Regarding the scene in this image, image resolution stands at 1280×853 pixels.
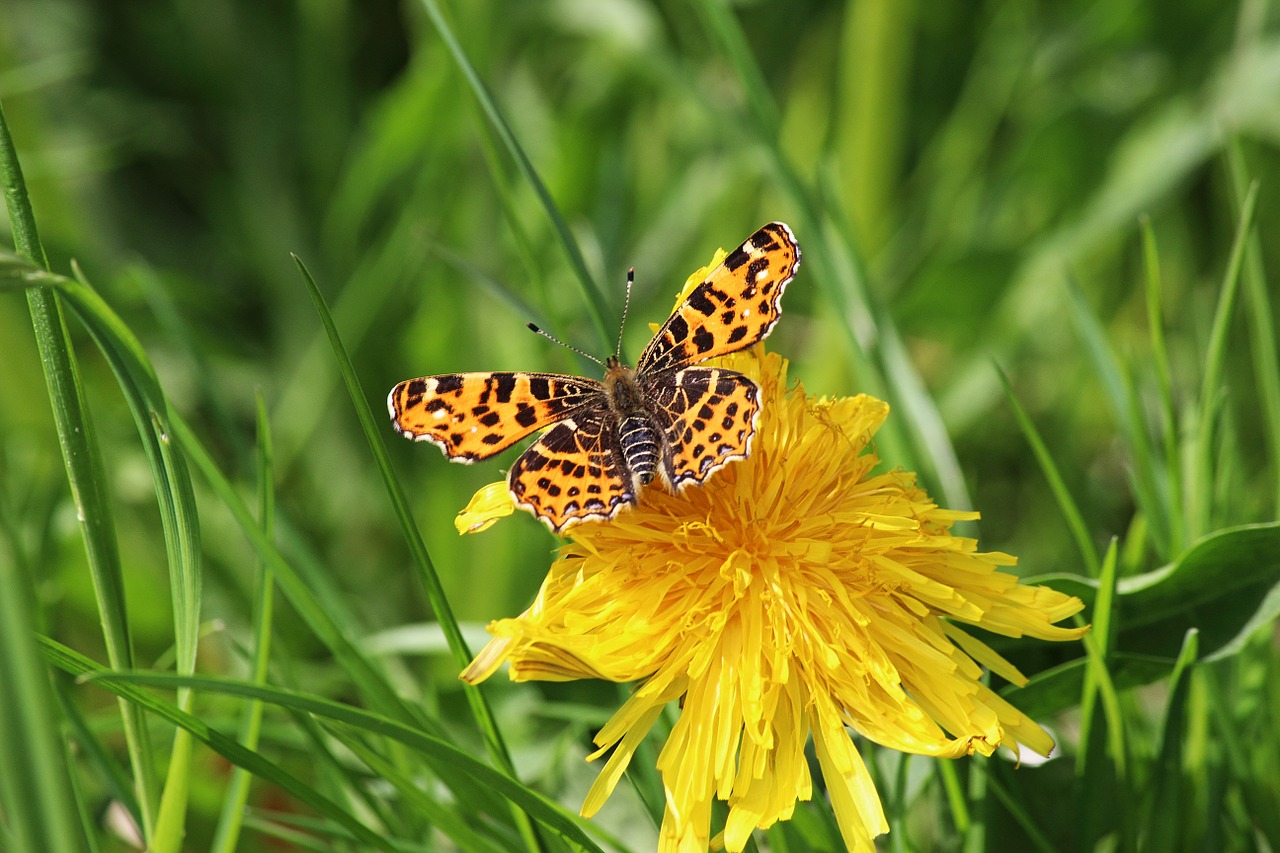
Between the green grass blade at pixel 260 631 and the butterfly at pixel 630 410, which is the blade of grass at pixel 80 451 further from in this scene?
the butterfly at pixel 630 410

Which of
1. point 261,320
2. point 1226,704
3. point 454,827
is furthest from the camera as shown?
point 261,320

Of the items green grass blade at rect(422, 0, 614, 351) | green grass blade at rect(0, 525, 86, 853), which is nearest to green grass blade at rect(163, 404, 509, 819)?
green grass blade at rect(0, 525, 86, 853)

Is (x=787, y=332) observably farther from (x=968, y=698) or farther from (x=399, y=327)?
(x=968, y=698)

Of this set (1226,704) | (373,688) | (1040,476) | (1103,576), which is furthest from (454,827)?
(1040,476)

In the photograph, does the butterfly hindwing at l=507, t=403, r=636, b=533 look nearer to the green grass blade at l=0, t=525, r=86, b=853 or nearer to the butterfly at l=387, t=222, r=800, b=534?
the butterfly at l=387, t=222, r=800, b=534

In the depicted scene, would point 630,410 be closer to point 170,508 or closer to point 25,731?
point 170,508
